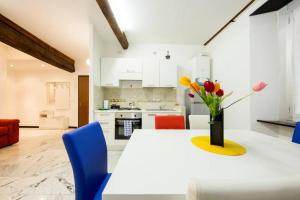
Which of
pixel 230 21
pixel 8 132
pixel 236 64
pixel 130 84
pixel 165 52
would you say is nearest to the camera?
pixel 236 64

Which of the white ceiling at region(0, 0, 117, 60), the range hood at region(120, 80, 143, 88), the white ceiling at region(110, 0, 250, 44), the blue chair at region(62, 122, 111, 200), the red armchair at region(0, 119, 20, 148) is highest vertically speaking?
the white ceiling at region(110, 0, 250, 44)

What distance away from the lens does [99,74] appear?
3816 millimetres

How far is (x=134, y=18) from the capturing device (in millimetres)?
3037

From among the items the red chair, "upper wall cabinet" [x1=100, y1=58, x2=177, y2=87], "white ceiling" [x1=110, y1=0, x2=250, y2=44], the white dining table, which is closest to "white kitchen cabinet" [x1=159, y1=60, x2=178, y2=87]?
"upper wall cabinet" [x1=100, y1=58, x2=177, y2=87]

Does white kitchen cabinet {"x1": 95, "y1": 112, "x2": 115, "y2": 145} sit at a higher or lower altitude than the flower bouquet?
A: lower

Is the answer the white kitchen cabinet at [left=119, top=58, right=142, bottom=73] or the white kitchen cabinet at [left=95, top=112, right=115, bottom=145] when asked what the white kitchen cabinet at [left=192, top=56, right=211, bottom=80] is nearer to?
the white kitchen cabinet at [left=119, top=58, right=142, bottom=73]

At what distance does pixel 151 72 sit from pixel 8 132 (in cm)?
374

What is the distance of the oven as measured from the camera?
11.7 ft

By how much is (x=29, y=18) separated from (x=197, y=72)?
363cm

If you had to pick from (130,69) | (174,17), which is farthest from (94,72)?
(174,17)

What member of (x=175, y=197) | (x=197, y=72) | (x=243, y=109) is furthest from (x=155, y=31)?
(x=175, y=197)

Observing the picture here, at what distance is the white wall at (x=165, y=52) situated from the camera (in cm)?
428

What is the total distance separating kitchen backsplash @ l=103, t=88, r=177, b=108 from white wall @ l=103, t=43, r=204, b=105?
26 centimetres

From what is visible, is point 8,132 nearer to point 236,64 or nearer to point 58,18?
point 58,18
